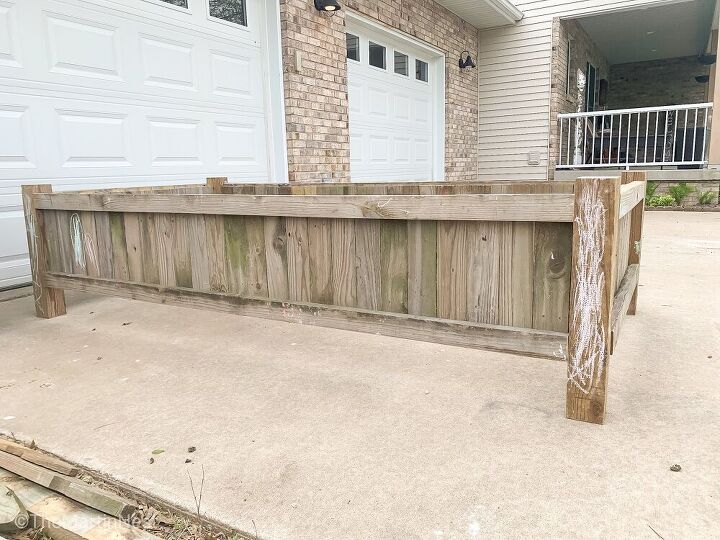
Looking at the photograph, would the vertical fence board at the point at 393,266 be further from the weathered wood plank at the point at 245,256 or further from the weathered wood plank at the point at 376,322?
the weathered wood plank at the point at 245,256

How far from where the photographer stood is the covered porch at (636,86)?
31.9 feet

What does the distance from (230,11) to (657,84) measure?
585 inches

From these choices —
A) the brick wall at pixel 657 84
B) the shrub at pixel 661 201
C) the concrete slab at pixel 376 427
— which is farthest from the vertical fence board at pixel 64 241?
the brick wall at pixel 657 84

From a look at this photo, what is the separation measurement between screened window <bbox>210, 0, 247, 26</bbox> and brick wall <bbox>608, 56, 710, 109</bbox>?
14.1m

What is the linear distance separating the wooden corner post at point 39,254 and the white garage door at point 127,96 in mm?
862

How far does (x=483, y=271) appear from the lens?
191cm

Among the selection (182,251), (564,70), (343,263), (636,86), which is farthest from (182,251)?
(636,86)

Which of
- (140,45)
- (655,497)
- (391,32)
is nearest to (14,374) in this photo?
(655,497)

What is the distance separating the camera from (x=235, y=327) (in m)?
3.06

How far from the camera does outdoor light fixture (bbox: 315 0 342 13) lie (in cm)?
579

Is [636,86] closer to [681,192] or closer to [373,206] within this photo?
[681,192]

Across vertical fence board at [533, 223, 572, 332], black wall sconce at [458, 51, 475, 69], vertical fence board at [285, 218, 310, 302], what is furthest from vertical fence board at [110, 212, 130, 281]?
black wall sconce at [458, 51, 475, 69]

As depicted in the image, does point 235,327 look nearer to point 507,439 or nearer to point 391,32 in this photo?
point 507,439

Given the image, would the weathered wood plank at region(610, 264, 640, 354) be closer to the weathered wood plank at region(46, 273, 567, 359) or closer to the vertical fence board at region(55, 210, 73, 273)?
the weathered wood plank at region(46, 273, 567, 359)
